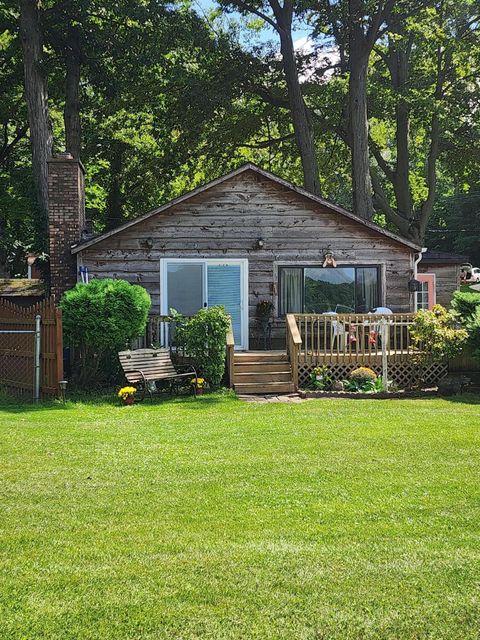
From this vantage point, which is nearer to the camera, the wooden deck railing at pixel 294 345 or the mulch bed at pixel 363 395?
the mulch bed at pixel 363 395

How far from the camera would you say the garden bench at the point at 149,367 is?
11.9 metres

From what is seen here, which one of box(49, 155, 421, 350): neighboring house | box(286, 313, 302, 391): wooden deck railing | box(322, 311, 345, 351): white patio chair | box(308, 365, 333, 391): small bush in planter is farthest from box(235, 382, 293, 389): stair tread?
box(49, 155, 421, 350): neighboring house

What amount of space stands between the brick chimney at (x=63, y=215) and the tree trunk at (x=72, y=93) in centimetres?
858

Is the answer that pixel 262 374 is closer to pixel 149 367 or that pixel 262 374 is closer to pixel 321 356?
pixel 321 356

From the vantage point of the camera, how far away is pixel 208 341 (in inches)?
491

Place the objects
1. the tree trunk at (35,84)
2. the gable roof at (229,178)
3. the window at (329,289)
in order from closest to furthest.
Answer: the gable roof at (229,178), the window at (329,289), the tree trunk at (35,84)

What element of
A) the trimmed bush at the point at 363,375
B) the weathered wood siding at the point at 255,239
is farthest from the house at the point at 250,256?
the trimmed bush at the point at 363,375

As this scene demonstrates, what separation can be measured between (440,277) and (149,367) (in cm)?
1419

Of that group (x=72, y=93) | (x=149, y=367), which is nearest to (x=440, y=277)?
(x=149, y=367)

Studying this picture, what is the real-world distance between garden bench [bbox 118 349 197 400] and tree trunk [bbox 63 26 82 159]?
12593mm

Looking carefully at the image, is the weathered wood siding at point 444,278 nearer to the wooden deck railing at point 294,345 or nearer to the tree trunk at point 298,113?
the tree trunk at point 298,113

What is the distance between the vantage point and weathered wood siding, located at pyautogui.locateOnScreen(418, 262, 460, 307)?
2284 cm

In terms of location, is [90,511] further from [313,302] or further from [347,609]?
[313,302]

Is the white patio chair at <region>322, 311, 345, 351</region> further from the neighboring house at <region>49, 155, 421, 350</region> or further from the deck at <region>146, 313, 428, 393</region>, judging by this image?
the neighboring house at <region>49, 155, 421, 350</region>
